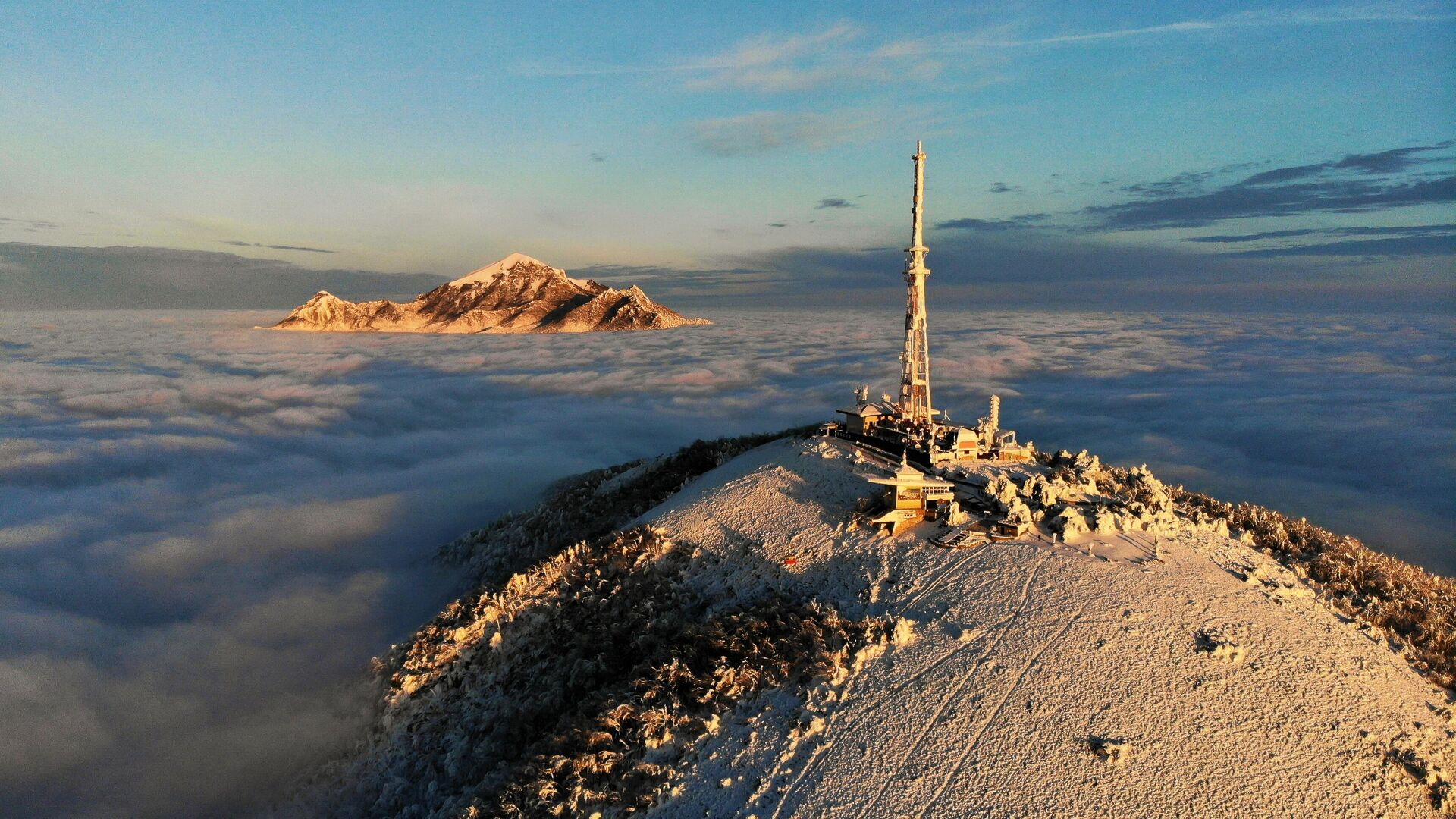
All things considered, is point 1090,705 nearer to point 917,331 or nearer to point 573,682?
point 573,682

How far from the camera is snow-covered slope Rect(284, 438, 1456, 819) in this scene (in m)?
14.6

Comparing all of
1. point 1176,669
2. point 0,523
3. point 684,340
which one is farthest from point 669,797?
point 684,340

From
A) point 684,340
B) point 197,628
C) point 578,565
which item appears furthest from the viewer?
point 684,340

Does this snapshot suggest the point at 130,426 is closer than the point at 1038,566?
No

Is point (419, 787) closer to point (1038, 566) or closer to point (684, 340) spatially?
point (1038, 566)

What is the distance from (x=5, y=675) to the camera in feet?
121

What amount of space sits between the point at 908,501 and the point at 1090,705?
9.66 m

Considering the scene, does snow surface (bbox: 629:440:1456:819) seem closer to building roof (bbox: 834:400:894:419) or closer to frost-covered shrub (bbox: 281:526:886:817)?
frost-covered shrub (bbox: 281:526:886:817)

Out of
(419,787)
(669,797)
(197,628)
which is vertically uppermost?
(669,797)

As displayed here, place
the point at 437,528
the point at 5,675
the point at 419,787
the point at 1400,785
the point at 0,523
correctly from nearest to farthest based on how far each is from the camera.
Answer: the point at 1400,785
the point at 419,787
the point at 5,675
the point at 437,528
the point at 0,523

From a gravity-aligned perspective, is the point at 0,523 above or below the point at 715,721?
below

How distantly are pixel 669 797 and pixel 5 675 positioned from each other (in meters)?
45.5

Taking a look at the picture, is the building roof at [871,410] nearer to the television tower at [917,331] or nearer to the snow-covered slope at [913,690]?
the television tower at [917,331]

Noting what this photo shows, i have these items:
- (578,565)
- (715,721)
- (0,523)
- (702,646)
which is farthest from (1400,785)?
(0,523)
